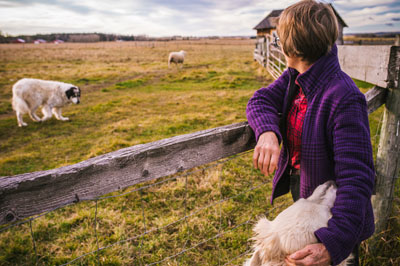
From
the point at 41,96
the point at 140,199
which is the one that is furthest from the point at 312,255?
the point at 41,96

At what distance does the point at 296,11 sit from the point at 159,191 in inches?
132

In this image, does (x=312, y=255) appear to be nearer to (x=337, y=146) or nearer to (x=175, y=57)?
(x=337, y=146)

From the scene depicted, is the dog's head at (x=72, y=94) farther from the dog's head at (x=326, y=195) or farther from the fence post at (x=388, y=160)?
the dog's head at (x=326, y=195)

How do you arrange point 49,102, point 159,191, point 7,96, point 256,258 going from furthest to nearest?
point 7,96 < point 49,102 < point 159,191 < point 256,258

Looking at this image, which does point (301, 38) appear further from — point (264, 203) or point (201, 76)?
point (201, 76)

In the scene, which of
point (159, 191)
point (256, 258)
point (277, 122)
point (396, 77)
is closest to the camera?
point (256, 258)

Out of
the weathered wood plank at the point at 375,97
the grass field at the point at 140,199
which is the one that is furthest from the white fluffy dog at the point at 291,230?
the weathered wood plank at the point at 375,97

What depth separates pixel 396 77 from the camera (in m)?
2.05

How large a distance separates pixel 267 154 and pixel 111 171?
0.81m

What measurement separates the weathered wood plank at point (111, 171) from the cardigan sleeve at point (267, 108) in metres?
0.14

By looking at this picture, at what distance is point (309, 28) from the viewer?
1.17 metres

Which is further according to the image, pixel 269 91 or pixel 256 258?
pixel 269 91

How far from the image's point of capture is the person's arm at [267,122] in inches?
50.4

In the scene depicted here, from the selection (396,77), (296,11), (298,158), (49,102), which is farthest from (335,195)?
(49,102)
